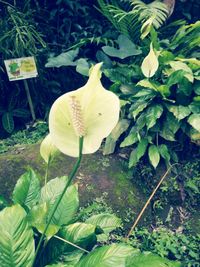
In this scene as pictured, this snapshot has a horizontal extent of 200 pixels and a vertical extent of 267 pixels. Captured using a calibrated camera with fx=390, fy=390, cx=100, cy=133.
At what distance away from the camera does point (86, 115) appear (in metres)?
1.16

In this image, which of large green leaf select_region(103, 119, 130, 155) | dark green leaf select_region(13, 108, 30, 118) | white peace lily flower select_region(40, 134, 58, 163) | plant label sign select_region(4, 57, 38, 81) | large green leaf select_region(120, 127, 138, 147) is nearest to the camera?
white peace lily flower select_region(40, 134, 58, 163)

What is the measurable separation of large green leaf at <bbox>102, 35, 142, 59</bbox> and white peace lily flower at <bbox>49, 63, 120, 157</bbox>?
2583 mm

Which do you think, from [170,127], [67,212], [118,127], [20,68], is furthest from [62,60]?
[67,212]

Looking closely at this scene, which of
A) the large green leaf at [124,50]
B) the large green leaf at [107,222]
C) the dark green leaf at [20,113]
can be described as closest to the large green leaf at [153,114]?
the large green leaf at [124,50]

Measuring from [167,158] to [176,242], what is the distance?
2.27ft

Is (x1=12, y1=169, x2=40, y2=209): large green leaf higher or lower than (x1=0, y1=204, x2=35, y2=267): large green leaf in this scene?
lower

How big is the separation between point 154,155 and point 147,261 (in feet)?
4.62

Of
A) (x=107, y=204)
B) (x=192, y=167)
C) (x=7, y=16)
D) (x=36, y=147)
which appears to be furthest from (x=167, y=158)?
A: (x=7, y=16)

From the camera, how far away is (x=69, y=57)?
13.3 feet

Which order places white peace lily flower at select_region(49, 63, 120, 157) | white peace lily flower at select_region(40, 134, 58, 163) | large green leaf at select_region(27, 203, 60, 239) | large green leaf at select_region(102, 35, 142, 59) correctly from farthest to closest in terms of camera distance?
large green leaf at select_region(102, 35, 142, 59) < large green leaf at select_region(27, 203, 60, 239) < white peace lily flower at select_region(40, 134, 58, 163) < white peace lily flower at select_region(49, 63, 120, 157)

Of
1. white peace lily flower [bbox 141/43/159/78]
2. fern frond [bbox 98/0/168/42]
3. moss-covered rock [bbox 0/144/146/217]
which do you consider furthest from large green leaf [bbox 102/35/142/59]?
moss-covered rock [bbox 0/144/146/217]

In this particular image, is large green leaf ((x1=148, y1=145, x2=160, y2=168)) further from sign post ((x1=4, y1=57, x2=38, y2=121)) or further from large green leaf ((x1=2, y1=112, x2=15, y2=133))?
large green leaf ((x1=2, y1=112, x2=15, y2=133))

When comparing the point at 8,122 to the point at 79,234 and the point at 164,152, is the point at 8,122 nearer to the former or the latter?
the point at 164,152

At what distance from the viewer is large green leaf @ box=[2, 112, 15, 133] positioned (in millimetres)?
4281
